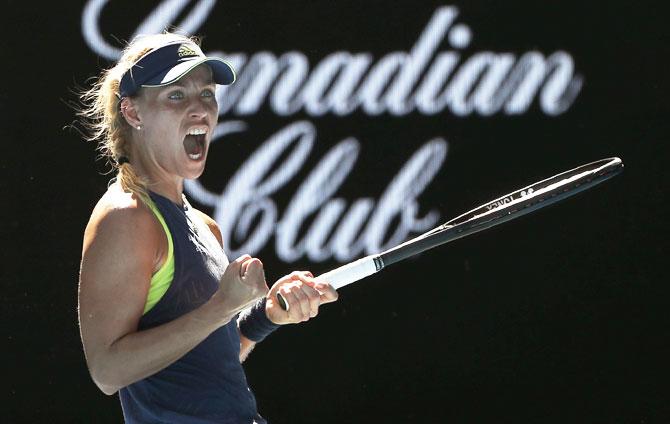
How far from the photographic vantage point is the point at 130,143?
99.5 inches

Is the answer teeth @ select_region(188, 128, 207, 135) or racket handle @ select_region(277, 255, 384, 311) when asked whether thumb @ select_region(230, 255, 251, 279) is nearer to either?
racket handle @ select_region(277, 255, 384, 311)

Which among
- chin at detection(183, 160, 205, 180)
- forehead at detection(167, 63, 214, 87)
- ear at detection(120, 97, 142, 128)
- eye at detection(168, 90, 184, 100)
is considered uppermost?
forehead at detection(167, 63, 214, 87)

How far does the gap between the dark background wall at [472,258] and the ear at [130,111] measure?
75.1 inches

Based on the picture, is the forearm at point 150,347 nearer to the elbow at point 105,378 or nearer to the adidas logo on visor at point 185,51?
the elbow at point 105,378

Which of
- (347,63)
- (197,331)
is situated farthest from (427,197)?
(197,331)

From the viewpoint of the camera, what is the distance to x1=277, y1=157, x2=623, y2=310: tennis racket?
264 cm

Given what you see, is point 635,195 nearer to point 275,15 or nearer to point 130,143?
point 275,15

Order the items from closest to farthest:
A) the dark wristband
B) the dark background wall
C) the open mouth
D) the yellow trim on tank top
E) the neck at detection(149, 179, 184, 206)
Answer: the yellow trim on tank top → the neck at detection(149, 179, 184, 206) → the open mouth → the dark wristband → the dark background wall

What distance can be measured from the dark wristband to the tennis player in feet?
0.21

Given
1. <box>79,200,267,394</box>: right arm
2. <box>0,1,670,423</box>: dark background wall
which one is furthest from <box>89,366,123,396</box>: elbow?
<box>0,1,670,423</box>: dark background wall

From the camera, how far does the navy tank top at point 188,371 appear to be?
2.35 metres

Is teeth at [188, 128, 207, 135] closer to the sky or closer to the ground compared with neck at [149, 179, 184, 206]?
closer to the sky

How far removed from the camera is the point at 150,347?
7.31 ft

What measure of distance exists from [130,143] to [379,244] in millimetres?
2026
